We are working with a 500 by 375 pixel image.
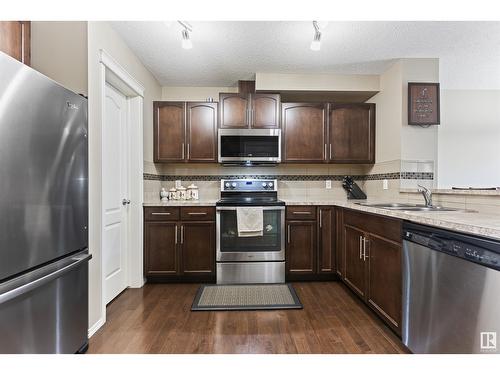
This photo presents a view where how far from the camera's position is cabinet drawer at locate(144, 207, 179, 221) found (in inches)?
112

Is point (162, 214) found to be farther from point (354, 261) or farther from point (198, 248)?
point (354, 261)

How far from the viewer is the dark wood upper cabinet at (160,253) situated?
9.36 feet

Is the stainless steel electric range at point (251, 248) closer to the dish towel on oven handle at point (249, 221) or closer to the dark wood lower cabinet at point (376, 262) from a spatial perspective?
the dish towel on oven handle at point (249, 221)

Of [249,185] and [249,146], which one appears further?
[249,185]

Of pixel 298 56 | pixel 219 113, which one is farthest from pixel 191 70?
pixel 298 56

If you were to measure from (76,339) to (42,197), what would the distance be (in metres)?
0.88

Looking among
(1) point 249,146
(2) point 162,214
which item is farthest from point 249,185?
(2) point 162,214

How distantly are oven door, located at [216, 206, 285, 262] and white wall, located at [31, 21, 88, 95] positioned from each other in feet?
5.44

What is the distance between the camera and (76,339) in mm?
1529

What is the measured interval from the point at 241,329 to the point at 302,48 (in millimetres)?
2530

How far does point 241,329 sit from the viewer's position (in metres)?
1.95

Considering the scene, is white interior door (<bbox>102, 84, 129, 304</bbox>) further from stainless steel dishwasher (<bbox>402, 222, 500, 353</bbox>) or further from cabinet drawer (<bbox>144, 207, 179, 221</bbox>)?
stainless steel dishwasher (<bbox>402, 222, 500, 353</bbox>)

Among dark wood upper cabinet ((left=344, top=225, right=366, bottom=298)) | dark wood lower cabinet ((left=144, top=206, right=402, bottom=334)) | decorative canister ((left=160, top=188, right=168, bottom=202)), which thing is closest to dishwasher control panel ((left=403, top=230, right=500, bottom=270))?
dark wood upper cabinet ((left=344, top=225, right=366, bottom=298))

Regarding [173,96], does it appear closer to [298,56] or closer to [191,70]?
[191,70]
